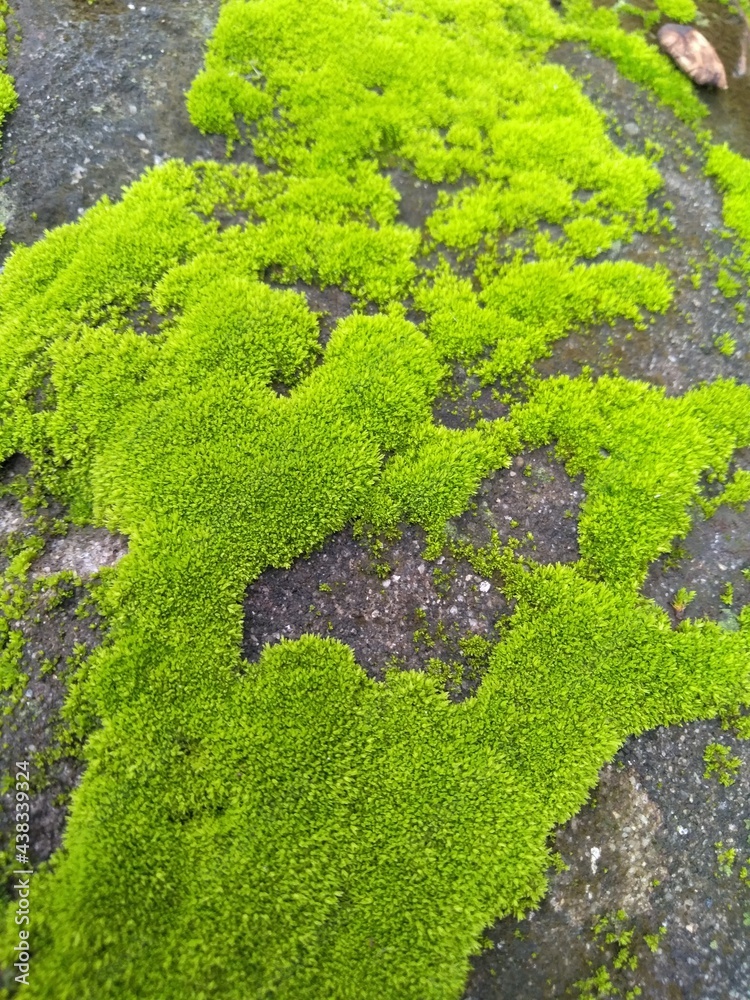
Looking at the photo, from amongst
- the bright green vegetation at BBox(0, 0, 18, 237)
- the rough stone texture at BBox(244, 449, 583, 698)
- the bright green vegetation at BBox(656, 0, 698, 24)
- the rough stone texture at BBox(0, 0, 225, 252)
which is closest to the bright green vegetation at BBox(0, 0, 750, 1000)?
the rough stone texture at BBox(244, 449, 583, 698)

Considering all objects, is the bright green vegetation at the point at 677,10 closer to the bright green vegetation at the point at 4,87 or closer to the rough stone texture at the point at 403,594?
the rough stone texture at the point at 403,594

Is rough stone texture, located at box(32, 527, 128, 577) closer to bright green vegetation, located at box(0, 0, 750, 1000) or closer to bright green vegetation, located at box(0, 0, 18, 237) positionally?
bright green vegetation, located at box(0, 0, 750, 1000)

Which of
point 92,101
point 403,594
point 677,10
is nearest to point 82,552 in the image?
point 403,594

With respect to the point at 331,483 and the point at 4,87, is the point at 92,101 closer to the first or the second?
the point at 4,87

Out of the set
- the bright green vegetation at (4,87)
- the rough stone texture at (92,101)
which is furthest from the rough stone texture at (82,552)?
Result: the bright green vegetation at (4,87)

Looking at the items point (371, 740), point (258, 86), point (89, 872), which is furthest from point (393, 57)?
point (89, 872)

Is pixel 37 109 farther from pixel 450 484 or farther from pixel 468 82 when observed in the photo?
pixel 450 484
